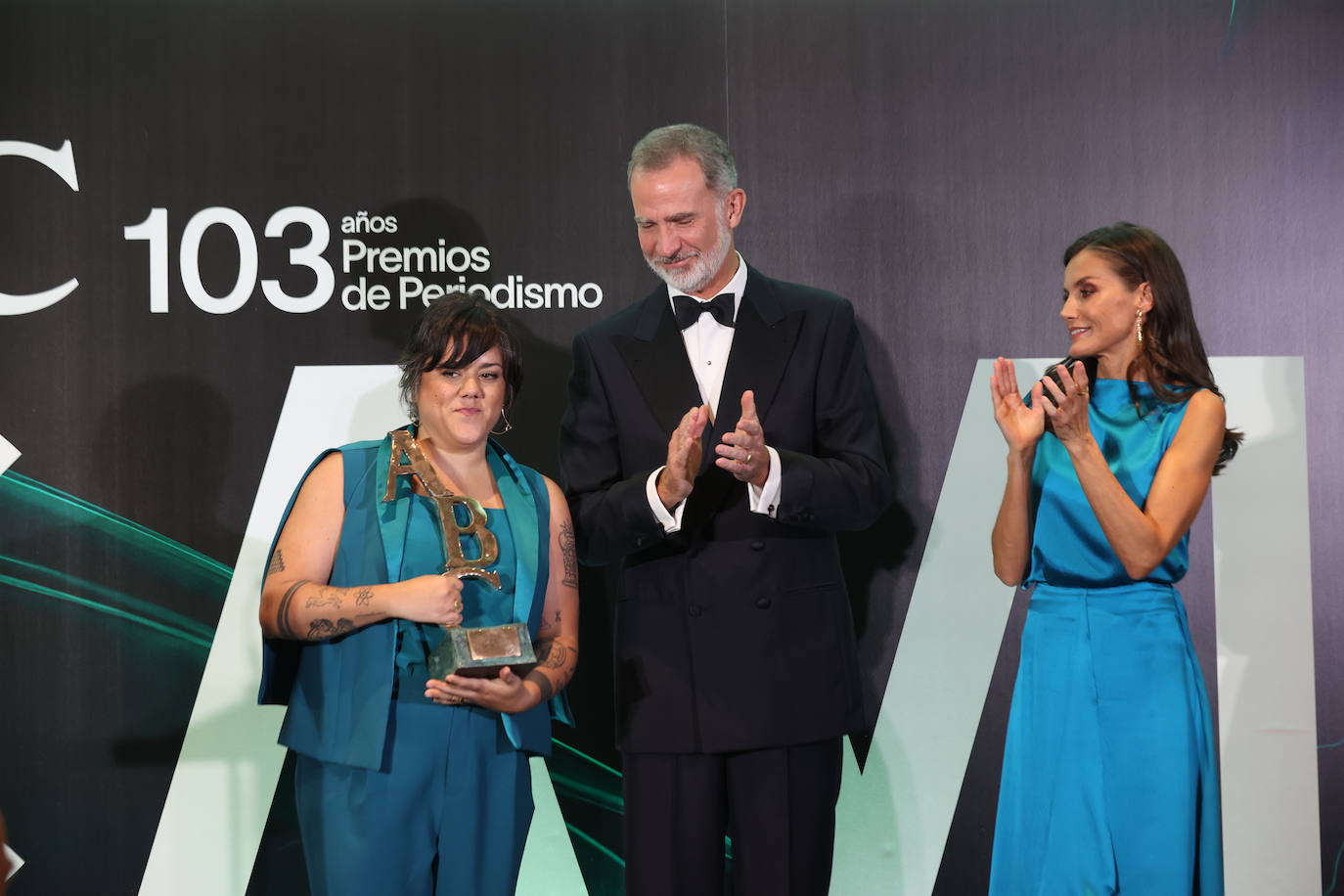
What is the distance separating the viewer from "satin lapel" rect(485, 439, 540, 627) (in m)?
2.76

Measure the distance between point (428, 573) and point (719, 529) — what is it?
27.8 inches

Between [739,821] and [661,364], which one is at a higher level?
[661,364]

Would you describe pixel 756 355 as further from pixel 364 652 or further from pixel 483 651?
pixel 364 652

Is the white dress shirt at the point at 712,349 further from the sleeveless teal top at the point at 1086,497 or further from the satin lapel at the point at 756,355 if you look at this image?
the sleeveless teal top at the point at 1086,497

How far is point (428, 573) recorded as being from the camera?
2.71 metres

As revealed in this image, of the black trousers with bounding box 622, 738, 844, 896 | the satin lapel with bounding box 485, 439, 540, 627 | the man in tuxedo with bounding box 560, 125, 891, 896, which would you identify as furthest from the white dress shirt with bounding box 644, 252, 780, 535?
the black trousers with bounding box 622, 738, 844, 896

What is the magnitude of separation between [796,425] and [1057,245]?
138cm

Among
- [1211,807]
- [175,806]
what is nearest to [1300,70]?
[1211,807]

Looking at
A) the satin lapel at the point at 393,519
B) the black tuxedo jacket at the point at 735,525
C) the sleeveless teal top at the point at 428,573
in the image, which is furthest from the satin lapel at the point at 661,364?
the satin lapel at the point at 393,519

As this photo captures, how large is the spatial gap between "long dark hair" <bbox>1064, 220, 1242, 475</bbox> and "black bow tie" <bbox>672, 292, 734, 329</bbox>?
88cm

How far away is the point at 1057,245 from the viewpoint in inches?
157

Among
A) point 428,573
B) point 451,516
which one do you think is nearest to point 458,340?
point 451,516

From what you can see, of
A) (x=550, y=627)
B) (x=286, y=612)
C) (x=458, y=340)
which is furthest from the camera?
(x=550, y=627)

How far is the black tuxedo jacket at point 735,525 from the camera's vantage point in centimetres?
296
